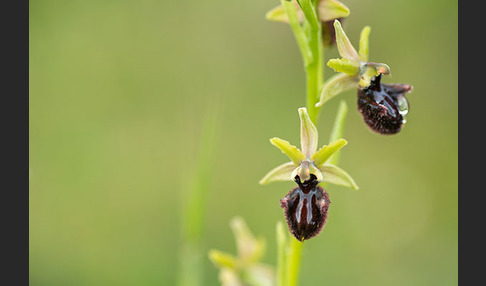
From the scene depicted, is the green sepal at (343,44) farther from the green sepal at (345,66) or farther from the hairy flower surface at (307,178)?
the hairy flower surface at (307,178)

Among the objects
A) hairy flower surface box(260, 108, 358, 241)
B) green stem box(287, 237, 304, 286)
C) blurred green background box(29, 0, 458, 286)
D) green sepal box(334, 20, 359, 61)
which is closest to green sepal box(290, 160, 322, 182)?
hairy flower surface box(260, 108, 358, 241)

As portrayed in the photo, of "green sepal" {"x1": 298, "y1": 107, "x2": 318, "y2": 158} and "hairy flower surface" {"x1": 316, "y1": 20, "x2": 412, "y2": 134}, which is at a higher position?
"hairy flower surface" {"x1": 316, "y1": 20, "x2": 412, "y2": 134}

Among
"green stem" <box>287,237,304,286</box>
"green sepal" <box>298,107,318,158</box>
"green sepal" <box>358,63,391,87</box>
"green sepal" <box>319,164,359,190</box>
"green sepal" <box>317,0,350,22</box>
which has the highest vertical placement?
"green sepal" <box>317,0,350,22</box>

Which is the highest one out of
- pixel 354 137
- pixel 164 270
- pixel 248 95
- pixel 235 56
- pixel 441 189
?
pixel 235 56

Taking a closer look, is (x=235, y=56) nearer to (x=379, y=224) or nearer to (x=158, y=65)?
(x=158, y=65)

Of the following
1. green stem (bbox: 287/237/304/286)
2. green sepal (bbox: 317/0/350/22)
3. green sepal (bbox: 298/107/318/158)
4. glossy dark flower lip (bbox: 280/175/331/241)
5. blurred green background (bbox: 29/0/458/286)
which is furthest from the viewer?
blurred green background (bbox: 29/0/458/286)

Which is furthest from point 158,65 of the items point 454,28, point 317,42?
point 317,42

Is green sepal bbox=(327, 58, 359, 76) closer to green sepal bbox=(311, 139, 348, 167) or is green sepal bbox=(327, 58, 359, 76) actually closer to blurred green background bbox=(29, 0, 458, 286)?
green sepal bbox=(311, 139, 348, 167)

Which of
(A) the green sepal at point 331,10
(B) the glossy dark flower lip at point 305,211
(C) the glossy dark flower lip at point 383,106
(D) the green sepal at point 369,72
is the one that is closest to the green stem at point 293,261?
(B) the glossy dark flower lip at point 305,211
